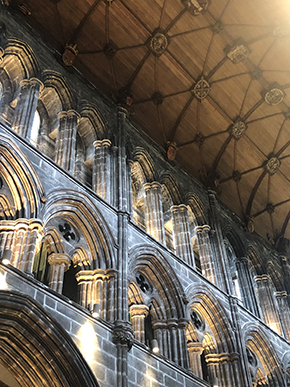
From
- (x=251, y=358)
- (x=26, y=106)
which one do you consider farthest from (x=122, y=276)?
(x=251, y=358)

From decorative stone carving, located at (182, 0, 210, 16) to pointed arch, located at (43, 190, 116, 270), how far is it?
20.4 ft

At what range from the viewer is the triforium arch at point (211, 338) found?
552 inches

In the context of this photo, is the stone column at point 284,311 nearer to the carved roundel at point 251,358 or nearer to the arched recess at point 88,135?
the carved roundel at point 251,358

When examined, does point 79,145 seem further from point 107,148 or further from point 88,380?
point 88,380

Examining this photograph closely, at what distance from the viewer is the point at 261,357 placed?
1602 cm

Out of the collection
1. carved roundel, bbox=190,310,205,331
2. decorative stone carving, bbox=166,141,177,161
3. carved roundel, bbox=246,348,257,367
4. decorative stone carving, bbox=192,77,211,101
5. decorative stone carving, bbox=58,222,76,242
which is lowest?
carved roundel, bbox=246,348,257,367

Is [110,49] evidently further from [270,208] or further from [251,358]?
[251,358]

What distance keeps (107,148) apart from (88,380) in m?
7.10

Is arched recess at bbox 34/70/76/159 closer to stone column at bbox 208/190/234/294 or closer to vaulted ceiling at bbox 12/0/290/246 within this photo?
vaulted ceiling at bbox 12/0/290/246

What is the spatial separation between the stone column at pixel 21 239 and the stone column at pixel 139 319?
337cm

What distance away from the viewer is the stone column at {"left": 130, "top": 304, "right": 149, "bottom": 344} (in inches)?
492

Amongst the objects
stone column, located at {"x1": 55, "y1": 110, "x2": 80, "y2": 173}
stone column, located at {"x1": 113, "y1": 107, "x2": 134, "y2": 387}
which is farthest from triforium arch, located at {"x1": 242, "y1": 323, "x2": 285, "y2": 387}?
stone column, located at {"x1": 55, "y1": 110, "x2": 80, "y2": 173}

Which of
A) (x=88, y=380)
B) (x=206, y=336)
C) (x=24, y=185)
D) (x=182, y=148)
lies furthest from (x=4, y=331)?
(x=182, y=148)

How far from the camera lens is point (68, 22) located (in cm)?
1499
